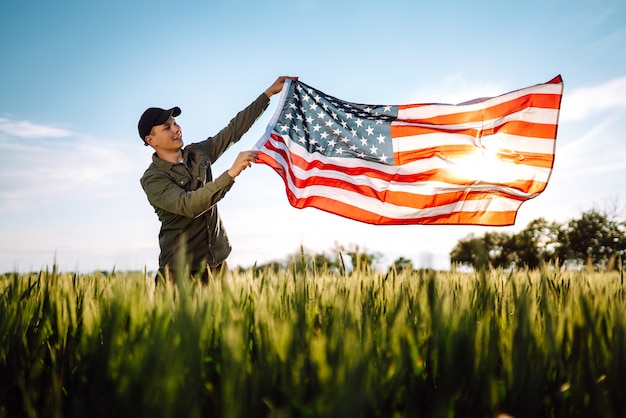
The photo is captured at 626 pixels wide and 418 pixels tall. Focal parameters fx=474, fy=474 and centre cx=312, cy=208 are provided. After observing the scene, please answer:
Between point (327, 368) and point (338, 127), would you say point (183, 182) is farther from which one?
point (327, 368)

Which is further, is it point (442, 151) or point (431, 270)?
point (442, 151)

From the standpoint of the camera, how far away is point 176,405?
996 mm

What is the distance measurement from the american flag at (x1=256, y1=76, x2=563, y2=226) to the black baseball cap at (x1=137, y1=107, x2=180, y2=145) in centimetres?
116

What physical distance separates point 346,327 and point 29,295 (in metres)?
1.44

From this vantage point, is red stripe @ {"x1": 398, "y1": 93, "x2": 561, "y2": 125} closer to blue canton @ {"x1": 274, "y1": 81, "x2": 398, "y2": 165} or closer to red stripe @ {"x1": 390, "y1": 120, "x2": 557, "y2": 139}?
red stripe @ {"x1": 390, "y1": 120, "x2": 557, "y2": 139}

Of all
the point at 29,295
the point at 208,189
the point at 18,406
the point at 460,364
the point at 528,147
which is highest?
the point at 528,147

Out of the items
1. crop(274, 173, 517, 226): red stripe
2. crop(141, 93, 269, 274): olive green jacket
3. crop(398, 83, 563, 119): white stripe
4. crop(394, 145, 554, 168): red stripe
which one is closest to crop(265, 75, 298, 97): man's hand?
crop(141, 93, 269, 274): olive green jacket

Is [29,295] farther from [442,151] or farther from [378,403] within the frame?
[442,151]

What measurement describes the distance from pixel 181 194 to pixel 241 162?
0.70 metres

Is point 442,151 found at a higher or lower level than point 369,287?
higher

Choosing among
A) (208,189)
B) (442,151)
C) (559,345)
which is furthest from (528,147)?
(559,345)

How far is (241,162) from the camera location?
4352mm

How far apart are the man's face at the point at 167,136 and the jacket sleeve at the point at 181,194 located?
411mm

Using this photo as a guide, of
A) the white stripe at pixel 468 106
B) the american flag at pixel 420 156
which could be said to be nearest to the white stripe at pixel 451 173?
the american flag at pixel 420 156
